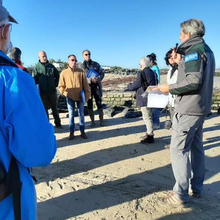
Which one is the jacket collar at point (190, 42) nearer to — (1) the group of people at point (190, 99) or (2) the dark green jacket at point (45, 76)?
(1) the group of people at point (190, 99)

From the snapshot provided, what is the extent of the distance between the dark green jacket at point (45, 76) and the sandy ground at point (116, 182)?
5.35 ft

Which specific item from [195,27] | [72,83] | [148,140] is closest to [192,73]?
[195,27]

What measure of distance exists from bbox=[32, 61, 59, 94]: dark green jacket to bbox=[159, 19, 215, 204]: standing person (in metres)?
4.48

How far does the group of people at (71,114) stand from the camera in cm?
111

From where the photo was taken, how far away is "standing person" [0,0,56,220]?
109cm

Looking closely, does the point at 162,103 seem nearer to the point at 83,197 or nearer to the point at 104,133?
the point at 83,197

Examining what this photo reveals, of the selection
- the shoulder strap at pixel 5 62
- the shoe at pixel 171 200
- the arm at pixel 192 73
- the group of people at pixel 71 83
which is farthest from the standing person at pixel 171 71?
the shoulder strap at pixel 5 62

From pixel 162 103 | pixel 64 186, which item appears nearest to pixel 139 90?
pixel 162 103

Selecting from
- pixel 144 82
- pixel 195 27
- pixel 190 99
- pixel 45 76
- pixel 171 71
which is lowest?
pixel 190 99

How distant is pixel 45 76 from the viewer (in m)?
6.31

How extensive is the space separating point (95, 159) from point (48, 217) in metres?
1.85

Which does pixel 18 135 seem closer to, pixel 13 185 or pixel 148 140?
pixel 13 185

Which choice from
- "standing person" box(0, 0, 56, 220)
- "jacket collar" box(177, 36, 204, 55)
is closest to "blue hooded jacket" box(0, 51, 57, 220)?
"standing person" box(0, 0, 56, 220)

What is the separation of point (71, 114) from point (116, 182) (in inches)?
103
